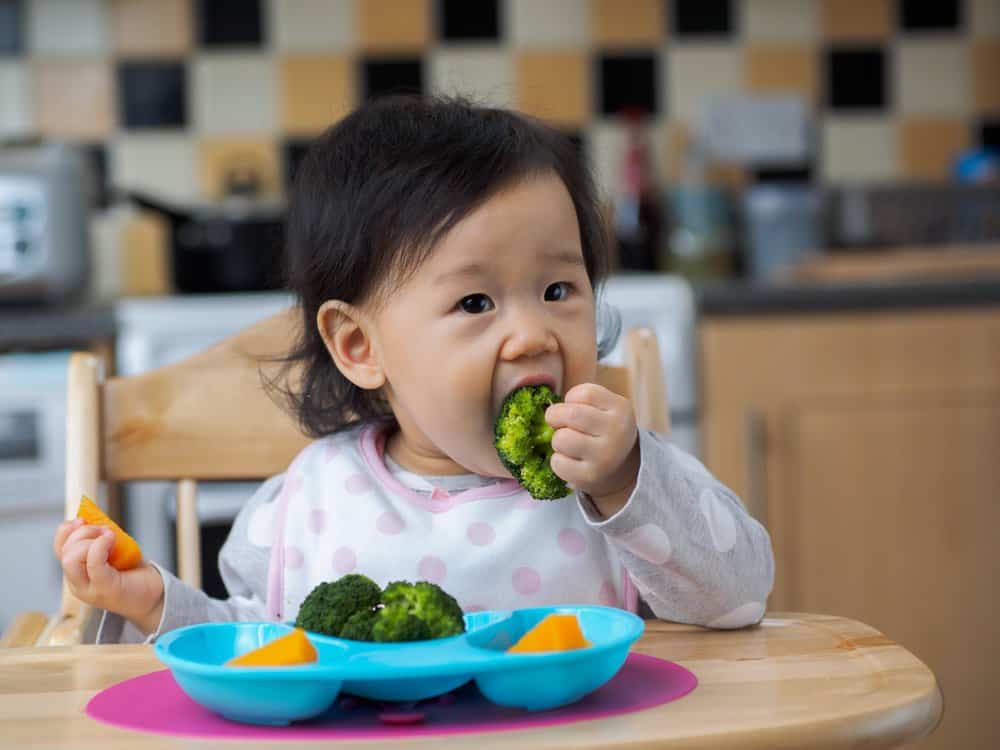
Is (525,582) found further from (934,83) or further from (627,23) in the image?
(934,83)

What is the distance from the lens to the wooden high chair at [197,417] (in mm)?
1162

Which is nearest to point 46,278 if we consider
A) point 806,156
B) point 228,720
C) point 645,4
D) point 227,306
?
point 227,306

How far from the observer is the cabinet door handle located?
7.39 ft

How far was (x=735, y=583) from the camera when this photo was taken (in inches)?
34.3

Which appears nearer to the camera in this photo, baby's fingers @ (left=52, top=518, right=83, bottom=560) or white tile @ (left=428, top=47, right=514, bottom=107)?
baby's fingers @ (left=52, top=518, right=83, bottom=560)

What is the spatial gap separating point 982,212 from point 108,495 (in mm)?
1927

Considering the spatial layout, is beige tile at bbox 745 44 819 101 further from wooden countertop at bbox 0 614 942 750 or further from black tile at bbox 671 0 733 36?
wooden countertop at bbox 0 614 942 750

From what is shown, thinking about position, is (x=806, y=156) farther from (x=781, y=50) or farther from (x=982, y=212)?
(x=982, y=212)

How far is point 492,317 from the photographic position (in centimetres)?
94

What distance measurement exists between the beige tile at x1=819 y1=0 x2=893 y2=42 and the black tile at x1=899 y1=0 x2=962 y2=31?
1.2 inches

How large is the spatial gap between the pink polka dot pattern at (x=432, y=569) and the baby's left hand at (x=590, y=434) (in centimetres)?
23

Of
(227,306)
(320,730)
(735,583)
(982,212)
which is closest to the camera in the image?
(320,730)

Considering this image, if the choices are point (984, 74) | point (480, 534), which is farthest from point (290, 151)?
point (480, 534)

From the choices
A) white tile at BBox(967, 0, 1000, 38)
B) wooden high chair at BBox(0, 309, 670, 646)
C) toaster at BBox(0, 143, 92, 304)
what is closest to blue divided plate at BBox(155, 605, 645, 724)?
wooden high chair at BBox(0, 309, 670, 646)
